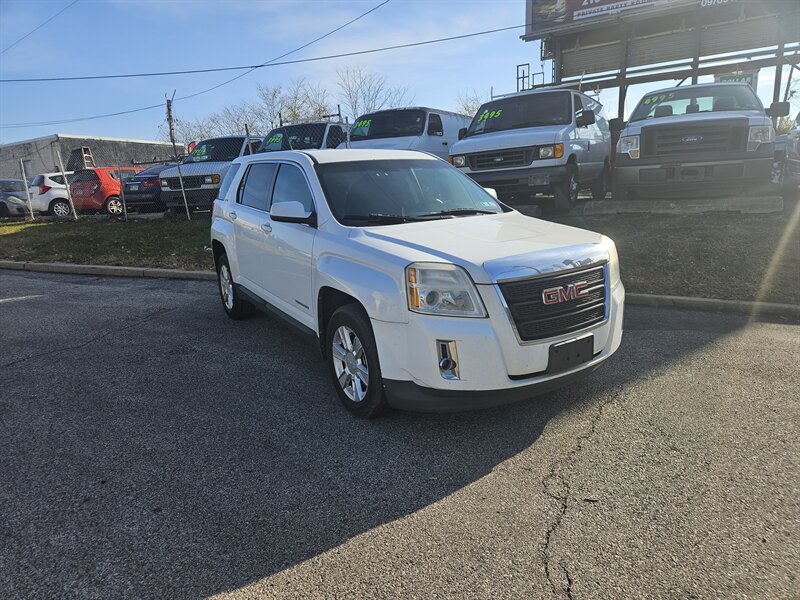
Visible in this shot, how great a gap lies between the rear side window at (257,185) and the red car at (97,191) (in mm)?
13376

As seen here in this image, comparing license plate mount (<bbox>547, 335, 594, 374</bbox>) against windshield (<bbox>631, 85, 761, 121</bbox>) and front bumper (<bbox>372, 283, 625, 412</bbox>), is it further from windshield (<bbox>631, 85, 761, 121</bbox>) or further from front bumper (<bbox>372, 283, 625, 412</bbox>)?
windshield (<bbox>631, 85, 761, 121</bbox>)

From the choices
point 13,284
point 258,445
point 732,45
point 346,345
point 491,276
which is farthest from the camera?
point 732,45

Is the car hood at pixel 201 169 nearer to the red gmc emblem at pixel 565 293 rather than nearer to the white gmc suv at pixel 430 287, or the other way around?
the white gmc suv at pixel 430 287

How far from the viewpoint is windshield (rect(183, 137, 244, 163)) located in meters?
13.8

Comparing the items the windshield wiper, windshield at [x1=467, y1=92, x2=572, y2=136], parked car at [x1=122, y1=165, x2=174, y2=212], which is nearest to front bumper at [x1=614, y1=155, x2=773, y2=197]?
windshield at [x1=467, y1=92, x2=572, y2=136]

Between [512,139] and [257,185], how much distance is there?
5.17m

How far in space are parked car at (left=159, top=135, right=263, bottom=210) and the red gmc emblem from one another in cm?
1155

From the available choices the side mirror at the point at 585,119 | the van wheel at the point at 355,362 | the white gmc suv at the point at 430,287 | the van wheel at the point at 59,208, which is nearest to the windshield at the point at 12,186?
the van wheel at the point at 59,208

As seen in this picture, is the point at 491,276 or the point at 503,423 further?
the point at 503,423

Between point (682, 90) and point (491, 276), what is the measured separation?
9.44 m

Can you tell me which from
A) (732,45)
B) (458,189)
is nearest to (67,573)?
(458,189)

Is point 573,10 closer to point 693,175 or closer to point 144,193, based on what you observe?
point 693,175

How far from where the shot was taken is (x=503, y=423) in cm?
358

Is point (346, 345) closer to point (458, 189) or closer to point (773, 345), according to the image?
point (458, 189)
